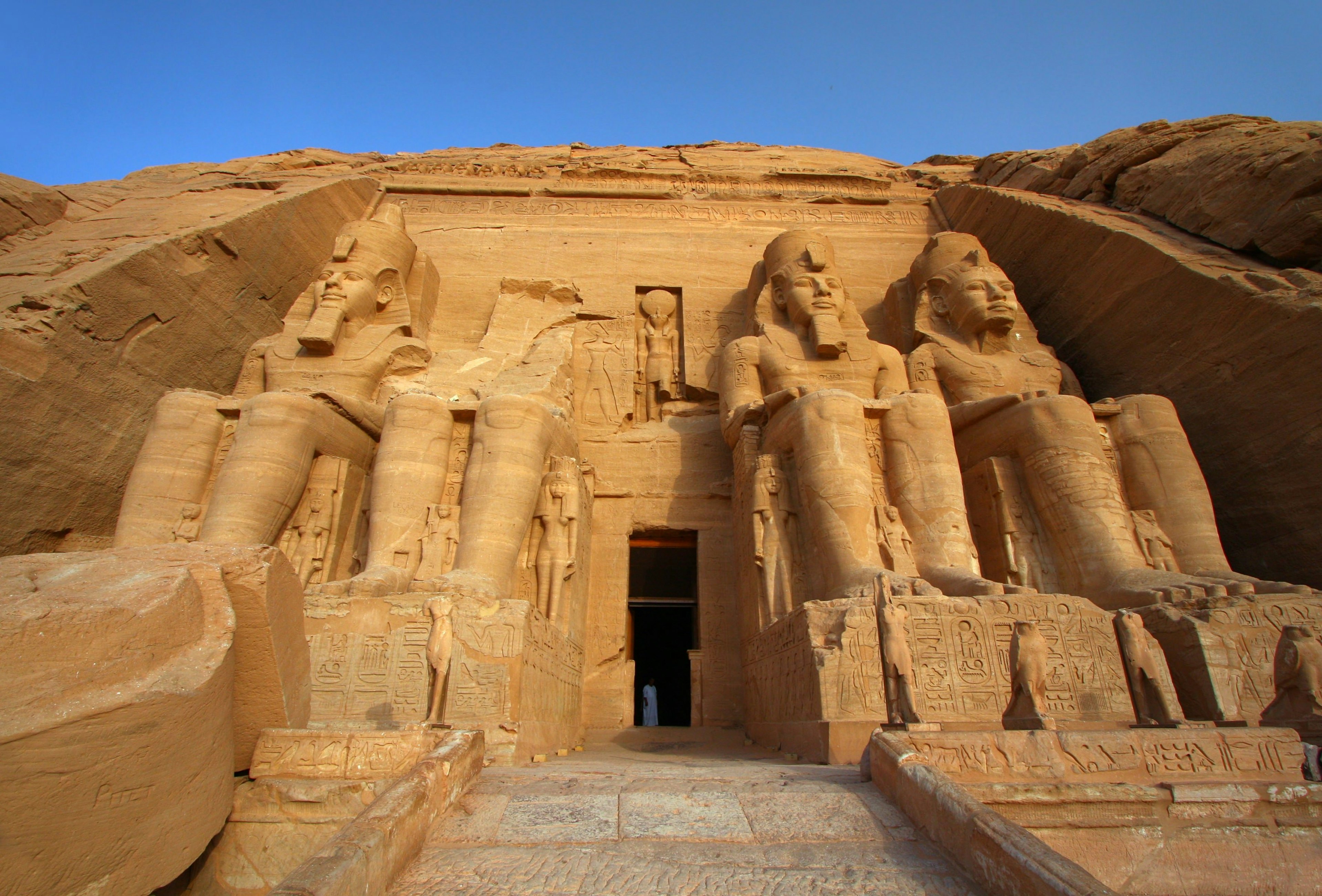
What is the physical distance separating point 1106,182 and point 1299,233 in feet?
6.28

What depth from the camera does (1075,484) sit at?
4.75 m

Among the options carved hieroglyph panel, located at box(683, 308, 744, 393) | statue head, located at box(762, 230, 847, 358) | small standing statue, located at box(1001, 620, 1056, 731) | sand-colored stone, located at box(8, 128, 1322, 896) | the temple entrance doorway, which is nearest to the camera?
sand-colored stone, located at box(8, 128, 1322, 896)

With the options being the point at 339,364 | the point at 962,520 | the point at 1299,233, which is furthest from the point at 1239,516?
the point at 339,364

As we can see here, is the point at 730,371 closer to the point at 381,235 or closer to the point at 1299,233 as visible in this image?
the point at 381,235

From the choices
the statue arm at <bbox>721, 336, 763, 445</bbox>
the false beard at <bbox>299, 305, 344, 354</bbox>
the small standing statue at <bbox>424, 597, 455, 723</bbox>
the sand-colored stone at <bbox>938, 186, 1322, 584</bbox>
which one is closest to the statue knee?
the false beard at <bbox>299, 305, 344, 354</bbox>

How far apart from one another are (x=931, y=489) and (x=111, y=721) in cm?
417

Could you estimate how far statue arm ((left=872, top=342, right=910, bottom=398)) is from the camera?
19.2 ft

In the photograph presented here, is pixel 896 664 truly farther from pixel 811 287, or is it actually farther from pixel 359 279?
pixel 359 279

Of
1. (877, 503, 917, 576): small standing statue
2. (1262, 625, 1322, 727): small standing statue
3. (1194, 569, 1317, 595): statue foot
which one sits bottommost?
(1262, 625, 1322, 727): small standing statue

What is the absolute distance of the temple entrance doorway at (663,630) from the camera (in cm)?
878

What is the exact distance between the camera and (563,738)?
4.58 m

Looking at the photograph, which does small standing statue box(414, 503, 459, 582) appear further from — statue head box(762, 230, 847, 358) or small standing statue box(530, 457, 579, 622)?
statue head box(762, 230, 847, 358)

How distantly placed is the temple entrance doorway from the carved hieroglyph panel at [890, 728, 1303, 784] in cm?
528

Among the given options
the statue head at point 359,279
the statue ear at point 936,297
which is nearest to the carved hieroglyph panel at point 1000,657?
the statue ear at point 936,297
